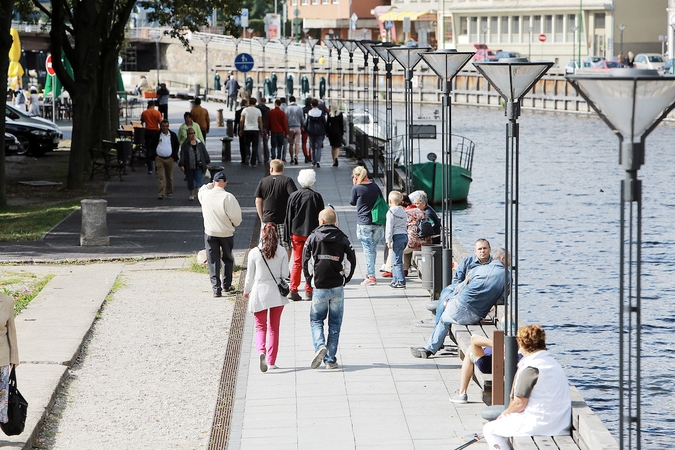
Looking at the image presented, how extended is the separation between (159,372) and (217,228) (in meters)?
3.47

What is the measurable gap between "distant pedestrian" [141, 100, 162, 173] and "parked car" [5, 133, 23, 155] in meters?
7.32

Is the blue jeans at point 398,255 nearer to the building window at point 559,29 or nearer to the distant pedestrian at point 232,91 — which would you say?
the distant pedestrian at point 232,91

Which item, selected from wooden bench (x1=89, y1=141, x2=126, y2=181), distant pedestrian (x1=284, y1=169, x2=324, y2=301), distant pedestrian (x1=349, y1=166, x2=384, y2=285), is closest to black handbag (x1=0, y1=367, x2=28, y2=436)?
distant pedestrian (x1=284, y1=169, x2=324, y2=301)

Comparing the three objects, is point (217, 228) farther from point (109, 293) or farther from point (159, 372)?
point (159, 372)

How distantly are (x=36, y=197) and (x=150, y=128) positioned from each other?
15.4 feet

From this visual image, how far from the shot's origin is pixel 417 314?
1468 cm

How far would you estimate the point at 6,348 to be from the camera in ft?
29.5

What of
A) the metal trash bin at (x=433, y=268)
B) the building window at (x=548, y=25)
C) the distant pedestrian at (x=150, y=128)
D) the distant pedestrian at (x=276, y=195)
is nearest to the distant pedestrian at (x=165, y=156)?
the distant pedestrian at (x=150, y=128)

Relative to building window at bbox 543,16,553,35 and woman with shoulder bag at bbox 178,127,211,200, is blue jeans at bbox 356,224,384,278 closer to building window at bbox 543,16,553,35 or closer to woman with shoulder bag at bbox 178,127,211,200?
woman with shoulder bag at bbox 178,127,211,200

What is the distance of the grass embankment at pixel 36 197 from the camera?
2186cm

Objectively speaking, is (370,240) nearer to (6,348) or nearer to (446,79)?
(446,79)

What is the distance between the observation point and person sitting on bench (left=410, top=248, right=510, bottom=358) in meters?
11.9

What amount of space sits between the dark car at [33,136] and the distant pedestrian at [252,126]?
819 cm

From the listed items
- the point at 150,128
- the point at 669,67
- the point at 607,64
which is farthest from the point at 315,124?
the point at 607,64
